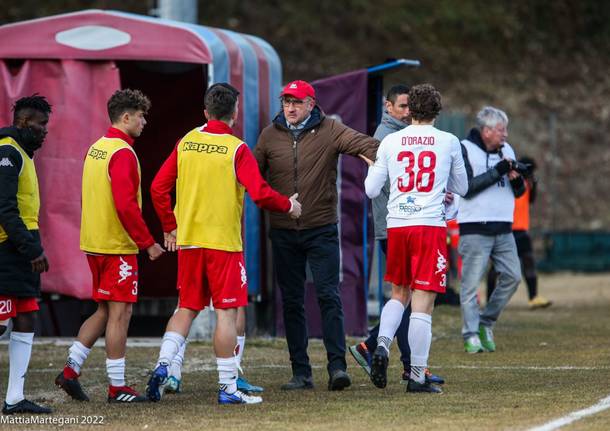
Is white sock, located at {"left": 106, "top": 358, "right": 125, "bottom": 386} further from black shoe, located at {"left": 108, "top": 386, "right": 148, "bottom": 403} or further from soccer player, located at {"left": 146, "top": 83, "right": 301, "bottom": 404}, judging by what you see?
soccer player, located at {"left": 146, "top": 83, "right": 301, "bottom": 404}

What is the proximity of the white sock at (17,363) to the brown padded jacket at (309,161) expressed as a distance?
1.98m

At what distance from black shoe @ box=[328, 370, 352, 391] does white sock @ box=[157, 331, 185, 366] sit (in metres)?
1.12

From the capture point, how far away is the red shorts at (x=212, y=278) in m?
8.30

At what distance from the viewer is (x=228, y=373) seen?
8.28m

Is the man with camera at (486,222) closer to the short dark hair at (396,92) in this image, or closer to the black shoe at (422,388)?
the short dark hair at (396,92)

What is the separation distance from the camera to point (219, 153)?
831cm

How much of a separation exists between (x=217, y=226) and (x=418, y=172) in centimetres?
134

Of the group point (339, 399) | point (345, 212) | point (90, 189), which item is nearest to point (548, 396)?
point (339, 399)

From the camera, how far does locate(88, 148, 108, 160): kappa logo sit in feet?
28.0

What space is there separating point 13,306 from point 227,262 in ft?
4.33

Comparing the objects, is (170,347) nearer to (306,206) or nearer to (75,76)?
(306,206)

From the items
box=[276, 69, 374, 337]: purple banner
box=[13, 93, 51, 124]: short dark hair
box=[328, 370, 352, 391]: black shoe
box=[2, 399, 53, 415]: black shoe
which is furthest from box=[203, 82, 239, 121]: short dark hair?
box=[276, 69, 374, 337]: purple banner

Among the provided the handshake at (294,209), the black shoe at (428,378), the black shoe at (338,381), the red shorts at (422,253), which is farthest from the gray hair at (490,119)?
the handshake at (294,209)

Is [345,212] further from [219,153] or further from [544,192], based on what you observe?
[544,192]
